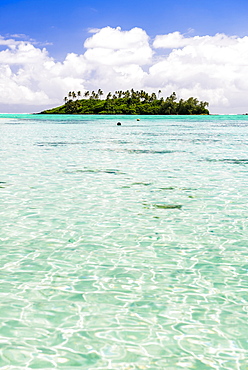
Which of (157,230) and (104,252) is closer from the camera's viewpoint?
(104,252)

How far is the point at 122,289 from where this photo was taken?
612 cm

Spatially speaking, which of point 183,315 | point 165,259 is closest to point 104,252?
point 165,259

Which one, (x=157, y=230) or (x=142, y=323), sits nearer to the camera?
(x=142, y=323)

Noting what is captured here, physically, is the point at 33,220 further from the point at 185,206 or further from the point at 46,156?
the point at 46,156

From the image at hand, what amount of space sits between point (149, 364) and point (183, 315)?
1167 mm

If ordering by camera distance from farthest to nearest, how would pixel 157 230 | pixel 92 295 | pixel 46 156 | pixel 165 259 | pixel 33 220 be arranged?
1. pixel 46 156
2. pixel 33 220
3. pixel 157 230
4. pixel 165 259
5. pixel 92 295

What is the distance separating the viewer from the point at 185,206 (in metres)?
11.1

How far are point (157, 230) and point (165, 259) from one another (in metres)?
1.74

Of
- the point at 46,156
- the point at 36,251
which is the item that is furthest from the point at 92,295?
the point at 46,156

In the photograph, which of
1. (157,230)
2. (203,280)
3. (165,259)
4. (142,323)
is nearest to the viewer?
(142,323)

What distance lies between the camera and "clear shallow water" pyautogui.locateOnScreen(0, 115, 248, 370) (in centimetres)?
464

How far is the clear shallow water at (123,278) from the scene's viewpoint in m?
4.64

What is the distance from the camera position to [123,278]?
6500 mm

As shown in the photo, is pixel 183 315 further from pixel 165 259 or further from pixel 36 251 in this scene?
pixel 36 251
